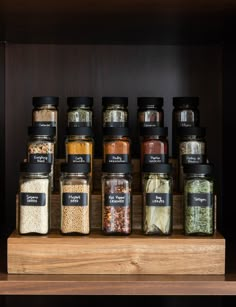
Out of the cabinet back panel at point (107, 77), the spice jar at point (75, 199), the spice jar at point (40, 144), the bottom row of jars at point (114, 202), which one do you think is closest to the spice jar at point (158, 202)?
the bottom row of jars at point (114, 202)

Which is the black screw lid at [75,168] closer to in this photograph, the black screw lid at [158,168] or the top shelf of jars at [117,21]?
the black screw lid at [158,168]

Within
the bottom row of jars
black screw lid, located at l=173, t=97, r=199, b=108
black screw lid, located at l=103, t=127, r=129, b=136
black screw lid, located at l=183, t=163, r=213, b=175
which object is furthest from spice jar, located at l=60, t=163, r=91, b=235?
black screw lid, located at l=173, t=97, r=199, b=108

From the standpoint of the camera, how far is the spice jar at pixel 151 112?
143cm

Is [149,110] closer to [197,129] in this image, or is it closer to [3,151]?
[197,129]

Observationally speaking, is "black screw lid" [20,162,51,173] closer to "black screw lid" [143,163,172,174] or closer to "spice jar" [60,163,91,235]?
"spice jar" [60,163,91,235]

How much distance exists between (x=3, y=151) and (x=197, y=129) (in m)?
0.52

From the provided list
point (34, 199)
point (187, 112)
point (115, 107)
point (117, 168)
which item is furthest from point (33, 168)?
point (187, 112)

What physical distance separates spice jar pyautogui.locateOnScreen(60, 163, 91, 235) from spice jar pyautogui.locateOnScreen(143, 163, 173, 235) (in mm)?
116

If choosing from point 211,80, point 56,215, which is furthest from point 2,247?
point 211,80

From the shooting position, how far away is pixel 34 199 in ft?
4.06

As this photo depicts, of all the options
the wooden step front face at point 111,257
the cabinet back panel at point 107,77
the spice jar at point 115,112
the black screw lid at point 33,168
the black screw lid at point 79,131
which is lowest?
the wooden step front face at point 111,257

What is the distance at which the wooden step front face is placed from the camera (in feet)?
4.00

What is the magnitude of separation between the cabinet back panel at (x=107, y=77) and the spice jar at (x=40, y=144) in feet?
0.93

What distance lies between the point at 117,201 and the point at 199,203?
159 millimetres
